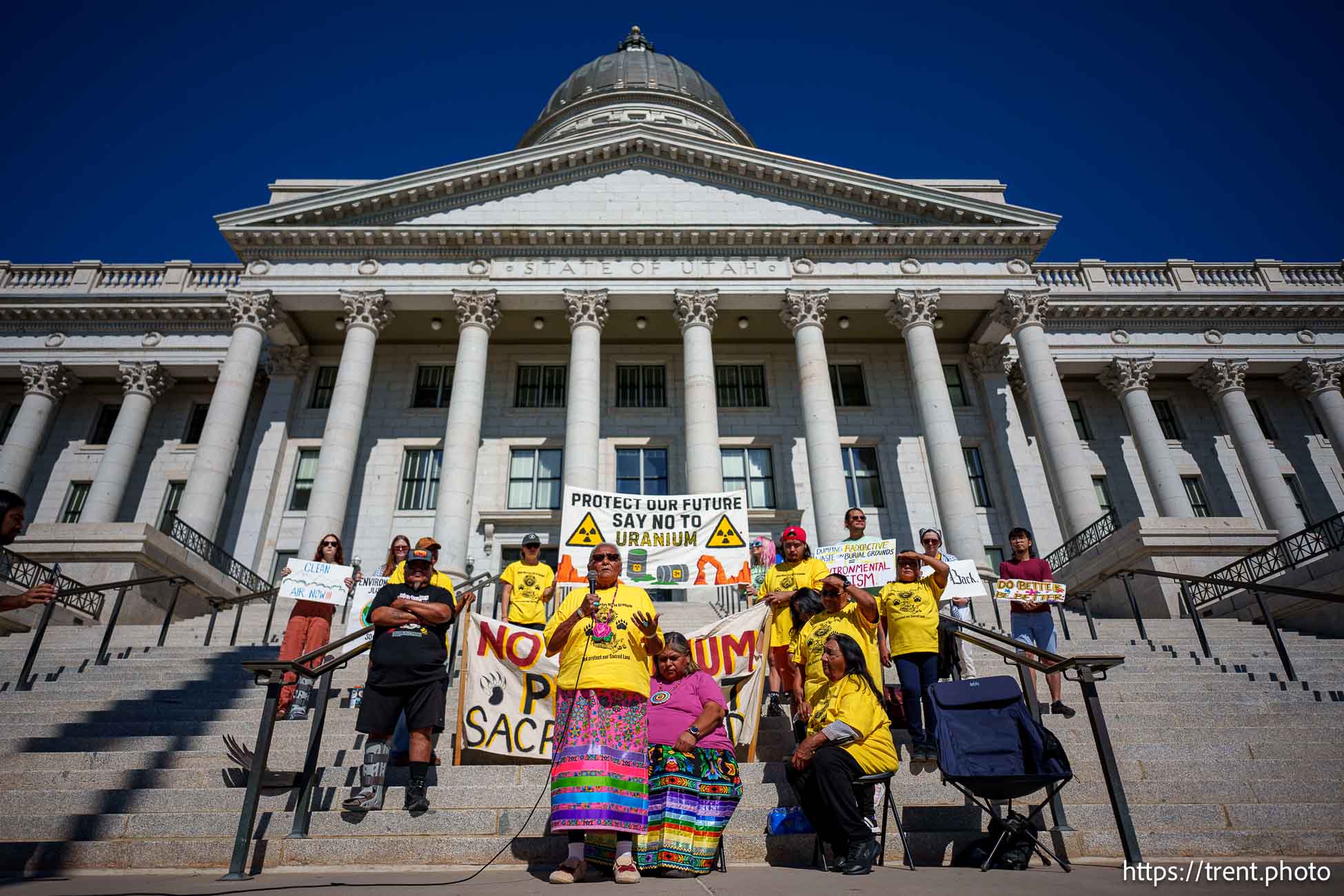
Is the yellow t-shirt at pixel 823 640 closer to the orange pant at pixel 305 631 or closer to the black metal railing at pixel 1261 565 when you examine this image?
the orange pant at pixel 305 631

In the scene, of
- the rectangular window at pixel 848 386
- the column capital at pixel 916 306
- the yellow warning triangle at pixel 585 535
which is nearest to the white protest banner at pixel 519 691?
the yellow warning triangle at pixel 585 535

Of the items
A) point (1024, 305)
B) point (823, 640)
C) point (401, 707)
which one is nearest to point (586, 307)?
point (1024, 305)

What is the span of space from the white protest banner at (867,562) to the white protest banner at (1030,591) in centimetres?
217

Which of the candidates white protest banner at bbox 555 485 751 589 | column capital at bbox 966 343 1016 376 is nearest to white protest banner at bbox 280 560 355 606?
white protest banner at bbox 555 485 751 589

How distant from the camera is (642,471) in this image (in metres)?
24.5

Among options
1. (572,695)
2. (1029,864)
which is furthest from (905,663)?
(572,695)

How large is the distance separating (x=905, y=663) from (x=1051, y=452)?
16322mm

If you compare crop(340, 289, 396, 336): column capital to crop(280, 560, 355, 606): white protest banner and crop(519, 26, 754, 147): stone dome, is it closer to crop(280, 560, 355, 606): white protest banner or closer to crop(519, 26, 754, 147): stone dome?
crop(280, 560, 355, 606): white protest banner

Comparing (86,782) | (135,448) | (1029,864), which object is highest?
(135,448)

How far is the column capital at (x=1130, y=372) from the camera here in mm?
26172

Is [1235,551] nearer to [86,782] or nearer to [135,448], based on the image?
[86,782]

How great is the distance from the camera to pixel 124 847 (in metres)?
5.39

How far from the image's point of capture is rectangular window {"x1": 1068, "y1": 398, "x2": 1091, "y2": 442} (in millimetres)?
26984

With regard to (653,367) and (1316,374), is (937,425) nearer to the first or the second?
(653,367)
